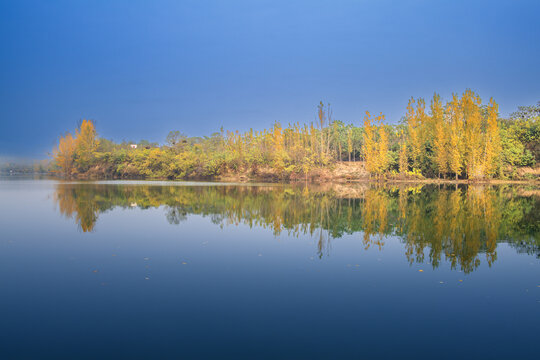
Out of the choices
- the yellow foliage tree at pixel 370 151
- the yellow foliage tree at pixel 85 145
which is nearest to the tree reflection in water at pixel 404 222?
the yellow foliage tree at pixel 370 151

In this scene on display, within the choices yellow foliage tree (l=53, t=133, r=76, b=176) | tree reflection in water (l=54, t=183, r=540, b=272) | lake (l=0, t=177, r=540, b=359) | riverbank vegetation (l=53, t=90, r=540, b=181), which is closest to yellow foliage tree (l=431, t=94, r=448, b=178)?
riverbank vegetation (l=53, t=90, r=540, b=181)

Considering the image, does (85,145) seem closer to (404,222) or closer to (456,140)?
(456,140)

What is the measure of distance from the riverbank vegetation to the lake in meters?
34.1

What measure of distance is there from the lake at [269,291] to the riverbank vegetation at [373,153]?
34.1 meters

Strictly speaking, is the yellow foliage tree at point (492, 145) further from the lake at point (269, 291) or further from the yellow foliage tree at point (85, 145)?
the yellow foliage tree at point (85, 145)

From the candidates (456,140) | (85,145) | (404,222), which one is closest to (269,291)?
(404,222)

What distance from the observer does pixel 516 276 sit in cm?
739

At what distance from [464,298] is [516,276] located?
2212 mm

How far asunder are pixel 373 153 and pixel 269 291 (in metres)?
44.6

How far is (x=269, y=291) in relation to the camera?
6406 mm

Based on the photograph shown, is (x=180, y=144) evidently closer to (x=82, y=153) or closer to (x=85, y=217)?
(x=82, y=153)

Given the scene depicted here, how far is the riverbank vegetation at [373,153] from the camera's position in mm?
42688

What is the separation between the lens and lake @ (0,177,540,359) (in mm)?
4535

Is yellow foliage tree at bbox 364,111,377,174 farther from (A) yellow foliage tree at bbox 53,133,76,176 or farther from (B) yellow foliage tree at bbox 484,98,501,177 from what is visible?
(A) yellow foliage tree at bbox 53,133,76,176
